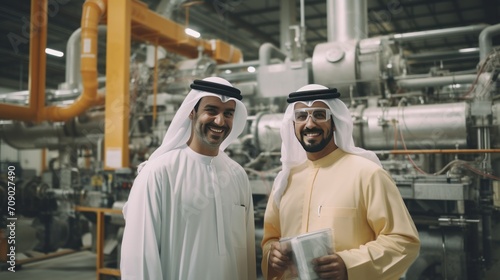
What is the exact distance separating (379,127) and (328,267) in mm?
3280

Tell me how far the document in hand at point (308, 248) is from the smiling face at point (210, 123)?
26.5 inches

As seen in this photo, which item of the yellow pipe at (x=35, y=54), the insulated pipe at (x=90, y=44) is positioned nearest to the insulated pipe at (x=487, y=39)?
the insulated pipe at (x=90, y=44)

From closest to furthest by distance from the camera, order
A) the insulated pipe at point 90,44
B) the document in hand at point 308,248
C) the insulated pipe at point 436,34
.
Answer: the document in hand at point 308,248, the insulated pipe at point 436,34, the insulated pipe at point 90,44

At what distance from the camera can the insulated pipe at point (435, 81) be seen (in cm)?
482

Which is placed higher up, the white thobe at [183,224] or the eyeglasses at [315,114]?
the eyeglasses at [315,114]

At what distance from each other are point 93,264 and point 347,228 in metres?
5.91

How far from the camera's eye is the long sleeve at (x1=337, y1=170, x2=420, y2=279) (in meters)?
1.73

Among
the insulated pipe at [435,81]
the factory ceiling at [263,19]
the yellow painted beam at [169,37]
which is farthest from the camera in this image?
the factory ceiling at [263,19]

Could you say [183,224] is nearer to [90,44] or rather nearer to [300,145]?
[300,145]

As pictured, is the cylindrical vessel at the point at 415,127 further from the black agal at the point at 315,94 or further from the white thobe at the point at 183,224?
the white thobe at the point at 183,224

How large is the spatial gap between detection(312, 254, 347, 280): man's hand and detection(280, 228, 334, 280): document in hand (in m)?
0.02

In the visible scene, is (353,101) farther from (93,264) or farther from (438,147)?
(93,264)

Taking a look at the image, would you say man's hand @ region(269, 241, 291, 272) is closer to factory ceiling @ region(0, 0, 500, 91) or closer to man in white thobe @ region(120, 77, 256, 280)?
man in white thobe @ region(120, 77, 256, 280)

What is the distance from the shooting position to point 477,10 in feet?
36.1
